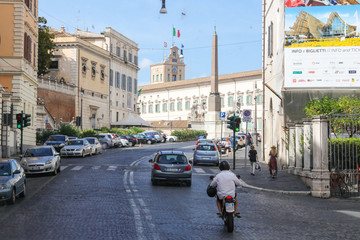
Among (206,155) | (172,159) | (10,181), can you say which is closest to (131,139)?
(206,155)

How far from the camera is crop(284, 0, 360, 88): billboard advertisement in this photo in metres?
30.5

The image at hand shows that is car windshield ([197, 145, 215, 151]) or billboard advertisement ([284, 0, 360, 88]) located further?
car windshield ([197, 145, 215, 151])

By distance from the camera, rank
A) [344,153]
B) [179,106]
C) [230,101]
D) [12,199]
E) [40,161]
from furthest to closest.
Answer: [179,106] < [230,101] < [40,161] < [344,153] < [12,199]

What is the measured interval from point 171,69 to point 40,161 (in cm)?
16038

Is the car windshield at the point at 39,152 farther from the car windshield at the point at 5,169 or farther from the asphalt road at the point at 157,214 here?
the car windshield at the point at 5,169

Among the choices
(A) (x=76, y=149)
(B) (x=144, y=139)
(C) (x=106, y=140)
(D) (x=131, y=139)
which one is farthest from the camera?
(B) (x=144, y=139)

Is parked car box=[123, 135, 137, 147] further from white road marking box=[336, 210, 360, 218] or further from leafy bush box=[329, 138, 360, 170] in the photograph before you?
white road marking box=[336, 210, 360, 218]

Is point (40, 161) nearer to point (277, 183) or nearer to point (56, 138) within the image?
point (277, 183)

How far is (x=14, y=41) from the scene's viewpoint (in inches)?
1614

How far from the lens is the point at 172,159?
73.0 ft

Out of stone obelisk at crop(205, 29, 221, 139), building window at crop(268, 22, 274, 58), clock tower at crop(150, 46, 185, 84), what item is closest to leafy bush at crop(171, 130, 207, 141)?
stone obelisk at crop(205, 29, 221, 139)

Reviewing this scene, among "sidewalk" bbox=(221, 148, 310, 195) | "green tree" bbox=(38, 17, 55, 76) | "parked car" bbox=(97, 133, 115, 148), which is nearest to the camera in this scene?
"sidewalk" bbox=(221, 148, 310, 195)

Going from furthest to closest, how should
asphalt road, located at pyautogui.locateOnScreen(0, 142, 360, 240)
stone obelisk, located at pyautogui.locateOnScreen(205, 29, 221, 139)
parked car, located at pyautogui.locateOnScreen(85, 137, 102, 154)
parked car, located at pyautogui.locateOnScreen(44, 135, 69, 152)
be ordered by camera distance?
stone obelisk, located at pyautogui.locateOnScreen(205, 29, 221, 139), parked car, located at pyautogui.locateOnScreen(85, 137, 102, 154), parked car, located at pyautogui.locateOnScreen(44, 135, 69, 152), asphalt road, located at pyautogui.locateOnScreen(0, 142, 360, 240)

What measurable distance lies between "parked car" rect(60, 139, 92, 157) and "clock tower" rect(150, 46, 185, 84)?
142m
